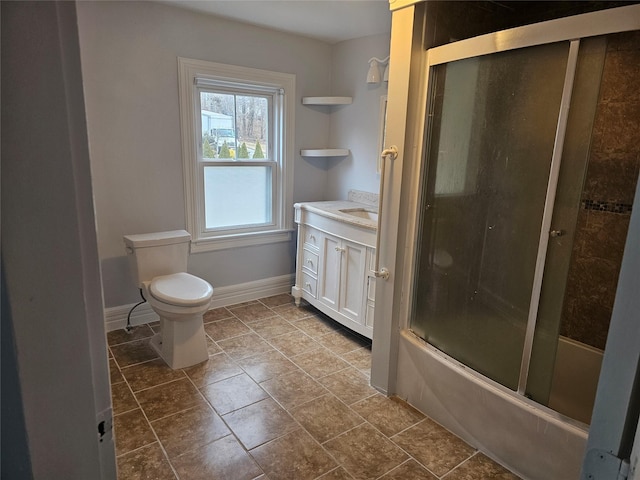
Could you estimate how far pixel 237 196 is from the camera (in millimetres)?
3582

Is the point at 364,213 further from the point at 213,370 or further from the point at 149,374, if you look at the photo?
the point at 149,374

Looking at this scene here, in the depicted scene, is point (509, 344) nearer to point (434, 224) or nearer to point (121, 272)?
point (434, 224)

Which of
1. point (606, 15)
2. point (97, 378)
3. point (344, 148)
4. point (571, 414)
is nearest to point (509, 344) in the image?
point (571, 414)

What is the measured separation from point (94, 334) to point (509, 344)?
5.91 feet

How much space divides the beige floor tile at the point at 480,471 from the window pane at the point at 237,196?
8.20 feet

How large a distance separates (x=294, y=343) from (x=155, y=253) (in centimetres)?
116

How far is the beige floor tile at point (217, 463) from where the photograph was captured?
5.88ft

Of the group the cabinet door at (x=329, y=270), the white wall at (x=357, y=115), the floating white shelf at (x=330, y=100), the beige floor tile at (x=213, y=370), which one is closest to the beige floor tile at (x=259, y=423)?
the beige floor tile at (x=213, y=370)

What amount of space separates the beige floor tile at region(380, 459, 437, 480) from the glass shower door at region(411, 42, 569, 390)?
531 millimetres

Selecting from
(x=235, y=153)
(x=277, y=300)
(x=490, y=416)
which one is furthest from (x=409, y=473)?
(x=235, y=153)

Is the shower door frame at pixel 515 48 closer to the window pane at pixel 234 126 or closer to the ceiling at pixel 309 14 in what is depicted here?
the ceiling at pixel 309 14

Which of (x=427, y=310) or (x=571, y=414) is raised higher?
(x=427, y=310)

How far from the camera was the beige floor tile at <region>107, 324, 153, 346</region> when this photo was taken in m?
2.95

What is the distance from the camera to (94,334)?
55 centimetres
